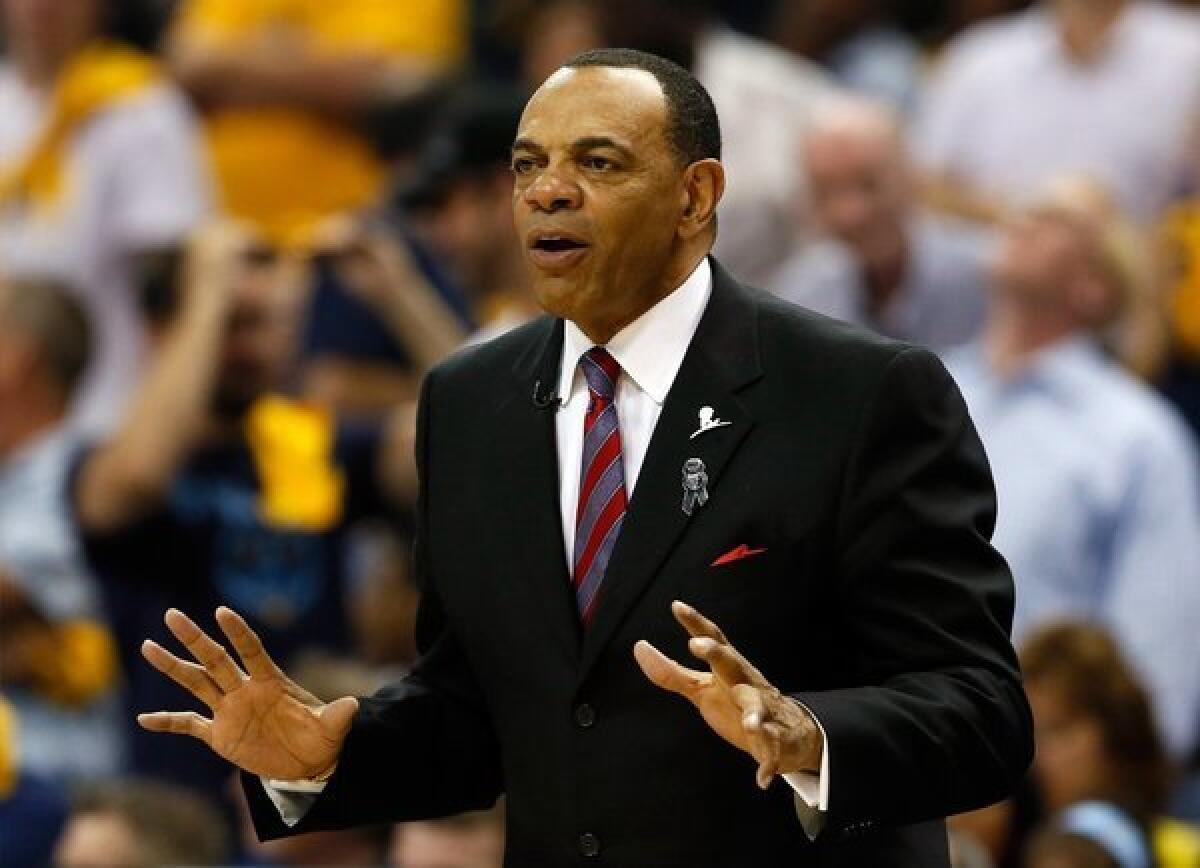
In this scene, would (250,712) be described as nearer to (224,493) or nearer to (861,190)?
(224,493)

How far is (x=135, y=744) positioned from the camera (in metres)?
6.80

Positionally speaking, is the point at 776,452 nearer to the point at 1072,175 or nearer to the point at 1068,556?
the point at 1068,556

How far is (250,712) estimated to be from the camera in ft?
10.2

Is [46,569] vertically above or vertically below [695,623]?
below

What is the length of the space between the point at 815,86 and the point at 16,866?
13.1 ft

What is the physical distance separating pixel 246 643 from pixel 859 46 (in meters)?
6.64

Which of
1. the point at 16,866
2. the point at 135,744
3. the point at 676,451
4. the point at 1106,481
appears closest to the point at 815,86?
the point at 1106,481

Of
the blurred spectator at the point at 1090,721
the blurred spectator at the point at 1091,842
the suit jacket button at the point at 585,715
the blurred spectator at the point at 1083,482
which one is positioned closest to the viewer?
the suit jacket button at the point at 585,715

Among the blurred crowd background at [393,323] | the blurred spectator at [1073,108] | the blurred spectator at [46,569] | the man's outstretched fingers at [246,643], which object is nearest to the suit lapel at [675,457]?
the man's outstretched fingers at [246,643]

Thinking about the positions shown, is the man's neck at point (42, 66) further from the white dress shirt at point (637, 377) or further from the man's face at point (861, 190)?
the white dress shirt at point (637, 377)

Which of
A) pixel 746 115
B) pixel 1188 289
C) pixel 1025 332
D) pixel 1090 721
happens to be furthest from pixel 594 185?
pixel 746 115

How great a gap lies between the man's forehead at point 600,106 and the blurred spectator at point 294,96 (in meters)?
5.61

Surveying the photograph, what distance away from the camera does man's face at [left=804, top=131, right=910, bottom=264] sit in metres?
7.57

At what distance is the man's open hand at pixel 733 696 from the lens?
2727mm
